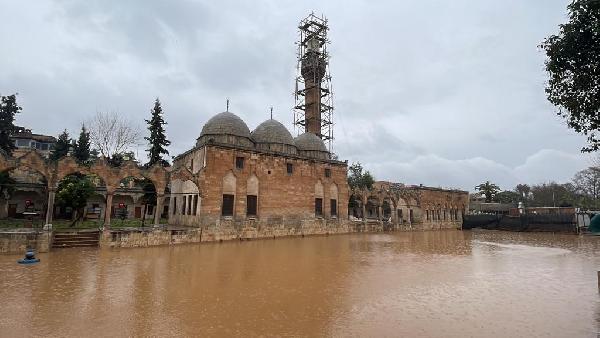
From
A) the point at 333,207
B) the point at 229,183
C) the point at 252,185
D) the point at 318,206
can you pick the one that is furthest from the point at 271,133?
the point at 333,207

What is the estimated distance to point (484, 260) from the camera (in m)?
13.8

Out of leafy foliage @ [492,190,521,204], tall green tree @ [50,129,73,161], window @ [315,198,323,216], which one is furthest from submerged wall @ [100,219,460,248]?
leafy foliage @ [492,190,521,204]

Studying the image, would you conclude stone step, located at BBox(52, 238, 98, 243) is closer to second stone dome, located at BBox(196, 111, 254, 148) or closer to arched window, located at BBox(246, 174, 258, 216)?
arched window, located at BBox(246, 174, 258, 216)

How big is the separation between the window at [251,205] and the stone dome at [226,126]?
5176 mm

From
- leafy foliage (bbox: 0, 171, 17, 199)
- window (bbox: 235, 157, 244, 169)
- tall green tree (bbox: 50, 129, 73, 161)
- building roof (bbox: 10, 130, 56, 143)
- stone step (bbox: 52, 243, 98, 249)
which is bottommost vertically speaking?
stone step (bbox: 52, 243, 98, 249)

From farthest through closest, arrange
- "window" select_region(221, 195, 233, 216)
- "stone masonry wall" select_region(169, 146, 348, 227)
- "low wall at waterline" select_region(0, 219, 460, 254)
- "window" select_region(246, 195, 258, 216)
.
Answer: "window" select_region(246, 195, 258, 216) → "window" select_region(221, 195, 233, 216) → "stone masonry wall" select_region(169, 146, 348, 227) → "low wall at waterline" select_region(0, 219, 460, 254)

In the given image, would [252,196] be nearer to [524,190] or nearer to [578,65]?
[578,65]

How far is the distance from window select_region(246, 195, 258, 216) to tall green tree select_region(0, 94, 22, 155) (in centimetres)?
2103

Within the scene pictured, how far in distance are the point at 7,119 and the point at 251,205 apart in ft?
75.6

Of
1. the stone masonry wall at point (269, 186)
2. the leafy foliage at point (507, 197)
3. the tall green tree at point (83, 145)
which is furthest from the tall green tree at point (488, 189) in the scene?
the tall green tree at point (83, 145)

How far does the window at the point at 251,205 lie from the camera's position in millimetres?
22438

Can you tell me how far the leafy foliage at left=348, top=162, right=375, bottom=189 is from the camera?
42.0 m

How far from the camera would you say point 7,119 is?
89.6 feet

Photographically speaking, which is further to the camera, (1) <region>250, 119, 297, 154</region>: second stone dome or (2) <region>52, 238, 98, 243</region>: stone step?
(1) <region>250, 119, 297, 154</region>: second stone dome
